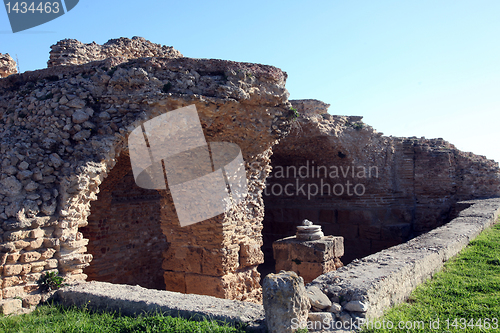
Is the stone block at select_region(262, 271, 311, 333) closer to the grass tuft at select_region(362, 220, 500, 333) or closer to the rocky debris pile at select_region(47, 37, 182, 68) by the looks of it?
the grass tuft at select_region(362, 220, 500, 333)

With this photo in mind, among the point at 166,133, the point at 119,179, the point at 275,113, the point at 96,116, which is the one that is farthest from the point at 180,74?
the point at 119,179

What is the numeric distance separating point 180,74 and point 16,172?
2.25 meters

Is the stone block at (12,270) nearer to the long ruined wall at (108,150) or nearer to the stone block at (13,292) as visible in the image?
the long ruined wall at (108,150)

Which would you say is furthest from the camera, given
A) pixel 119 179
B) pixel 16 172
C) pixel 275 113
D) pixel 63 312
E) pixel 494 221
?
pixel 494 221

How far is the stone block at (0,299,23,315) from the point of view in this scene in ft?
11.5

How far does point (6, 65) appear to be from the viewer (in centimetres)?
684

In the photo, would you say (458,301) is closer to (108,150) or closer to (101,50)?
(108,150)

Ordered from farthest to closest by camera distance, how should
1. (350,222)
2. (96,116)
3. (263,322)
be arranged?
(350,222)
(96,116)
(263,322)

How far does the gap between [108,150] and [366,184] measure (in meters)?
7.36

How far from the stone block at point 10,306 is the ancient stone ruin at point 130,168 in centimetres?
6

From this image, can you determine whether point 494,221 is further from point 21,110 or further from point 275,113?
point 21,110

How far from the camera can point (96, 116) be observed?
4.65m

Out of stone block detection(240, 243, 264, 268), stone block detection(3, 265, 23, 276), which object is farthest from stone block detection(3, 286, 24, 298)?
stone block detection(240, 243, 264, 268)

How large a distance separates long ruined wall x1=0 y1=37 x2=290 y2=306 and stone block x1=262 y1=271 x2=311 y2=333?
251 centimetres
